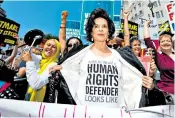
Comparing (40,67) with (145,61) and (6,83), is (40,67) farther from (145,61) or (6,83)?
(145,61)

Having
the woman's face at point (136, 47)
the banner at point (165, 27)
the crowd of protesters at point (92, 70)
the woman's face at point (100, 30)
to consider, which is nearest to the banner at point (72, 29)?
the crowd of protesters at point (92, 70)

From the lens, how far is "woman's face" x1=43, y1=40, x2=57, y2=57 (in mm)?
2518

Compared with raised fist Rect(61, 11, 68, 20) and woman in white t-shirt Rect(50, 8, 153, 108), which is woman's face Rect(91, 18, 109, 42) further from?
raised fist Rect(61, 11, 68, 20)

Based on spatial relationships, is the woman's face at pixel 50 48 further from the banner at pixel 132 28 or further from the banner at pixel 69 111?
the banner at pixel 132 28

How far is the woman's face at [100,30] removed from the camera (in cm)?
247

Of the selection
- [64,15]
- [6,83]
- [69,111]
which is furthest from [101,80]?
[6,83]

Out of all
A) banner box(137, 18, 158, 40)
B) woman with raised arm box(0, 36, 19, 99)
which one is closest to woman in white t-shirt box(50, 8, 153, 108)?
banner box(137, 18, 158, 40)

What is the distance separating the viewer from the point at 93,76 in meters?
2.42

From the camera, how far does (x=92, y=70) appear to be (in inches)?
96.0

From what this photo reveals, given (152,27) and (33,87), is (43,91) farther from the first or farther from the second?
(152,27)

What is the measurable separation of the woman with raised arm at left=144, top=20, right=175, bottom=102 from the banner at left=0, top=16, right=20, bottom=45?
115cm

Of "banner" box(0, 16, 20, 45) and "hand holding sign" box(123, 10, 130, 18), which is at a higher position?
"hand holding sign" box(123, 10, 130, 18)

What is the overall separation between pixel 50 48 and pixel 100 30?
1.54ft

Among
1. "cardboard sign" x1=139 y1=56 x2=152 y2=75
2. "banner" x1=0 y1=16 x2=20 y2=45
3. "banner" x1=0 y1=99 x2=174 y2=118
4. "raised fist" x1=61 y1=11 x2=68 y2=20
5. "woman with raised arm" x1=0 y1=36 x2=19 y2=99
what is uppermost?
"raised fist" x1=61 y1=11 x2=68 y2=20
